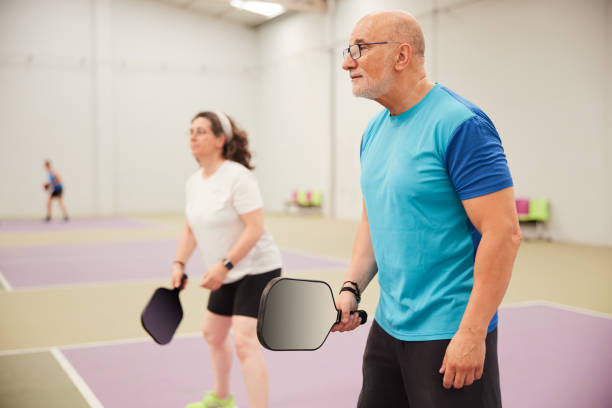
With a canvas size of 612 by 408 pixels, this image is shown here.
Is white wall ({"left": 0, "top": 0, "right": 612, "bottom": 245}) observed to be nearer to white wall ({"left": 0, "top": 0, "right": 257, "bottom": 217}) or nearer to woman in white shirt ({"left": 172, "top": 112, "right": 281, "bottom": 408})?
white wall ({"left": 0, "top": 0, "right": 257, "bottom": 217})

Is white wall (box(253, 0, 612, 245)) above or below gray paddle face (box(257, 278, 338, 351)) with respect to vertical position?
above

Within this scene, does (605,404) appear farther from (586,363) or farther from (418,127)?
(418,127)

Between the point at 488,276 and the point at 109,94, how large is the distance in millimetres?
22287

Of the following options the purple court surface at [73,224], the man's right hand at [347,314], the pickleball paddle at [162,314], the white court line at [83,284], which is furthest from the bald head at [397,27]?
the purple court surface at [73,224]

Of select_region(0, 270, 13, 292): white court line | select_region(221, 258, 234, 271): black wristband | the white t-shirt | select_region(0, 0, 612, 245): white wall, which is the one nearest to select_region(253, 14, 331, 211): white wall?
select_region(0, 0, 612, 245): white wall

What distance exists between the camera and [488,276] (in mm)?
1766

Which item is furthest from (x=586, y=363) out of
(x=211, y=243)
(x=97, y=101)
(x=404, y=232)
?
(x=97, y=101)

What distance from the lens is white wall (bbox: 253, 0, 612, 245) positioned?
1198 centimetres

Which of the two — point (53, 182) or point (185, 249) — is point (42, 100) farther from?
point (185, 249)

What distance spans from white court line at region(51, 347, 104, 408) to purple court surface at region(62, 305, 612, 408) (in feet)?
0.12

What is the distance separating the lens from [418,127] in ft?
6.28

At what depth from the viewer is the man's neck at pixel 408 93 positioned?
6.52 ft

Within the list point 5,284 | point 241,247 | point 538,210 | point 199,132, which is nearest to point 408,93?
point 241,247

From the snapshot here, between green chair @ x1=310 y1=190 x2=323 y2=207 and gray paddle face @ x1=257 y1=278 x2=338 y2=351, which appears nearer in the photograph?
gray paddle face @ x1=257 y1=278 x2=338 y2=351
